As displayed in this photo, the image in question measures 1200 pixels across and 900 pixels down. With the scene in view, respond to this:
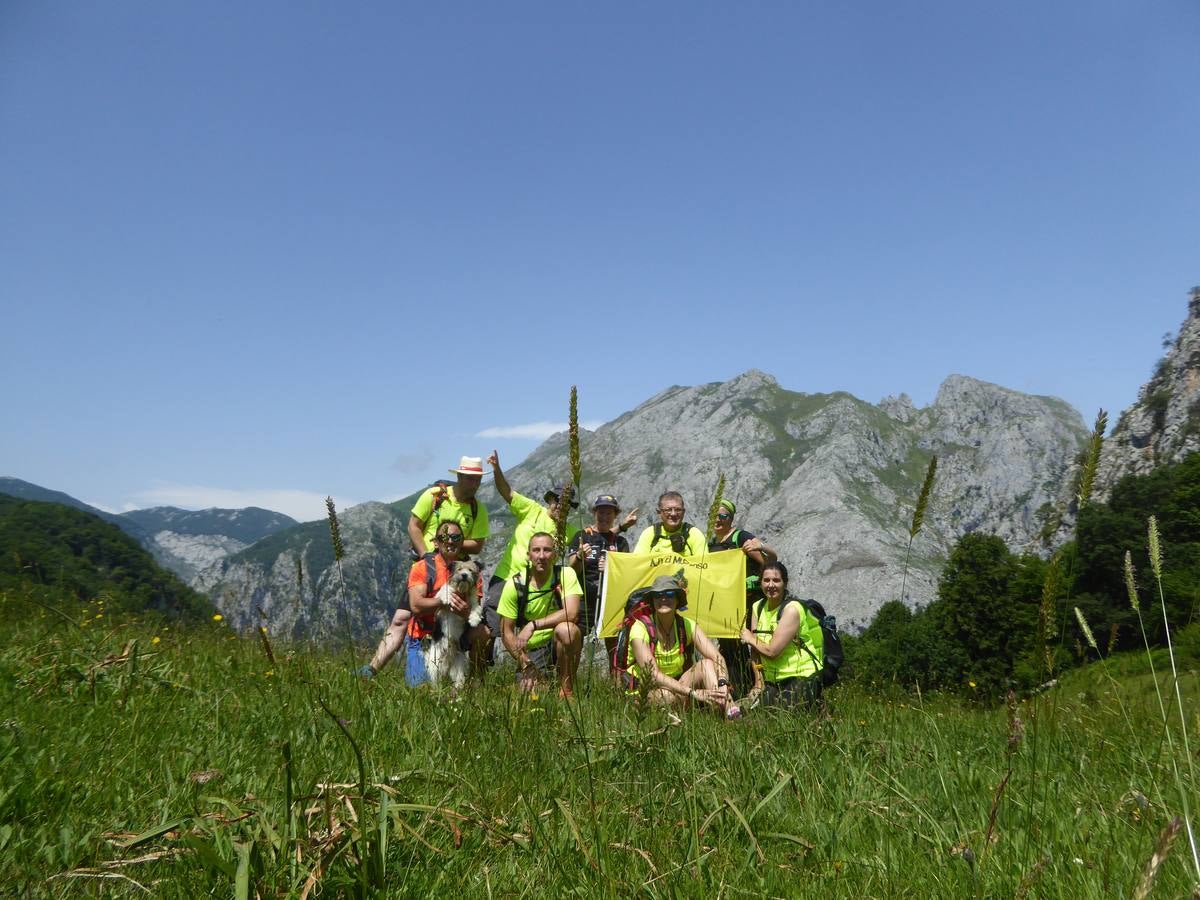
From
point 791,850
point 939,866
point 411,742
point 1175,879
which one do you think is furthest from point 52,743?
point 1175,879

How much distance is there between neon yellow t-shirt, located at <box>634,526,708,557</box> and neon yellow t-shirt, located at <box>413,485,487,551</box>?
2.14 m

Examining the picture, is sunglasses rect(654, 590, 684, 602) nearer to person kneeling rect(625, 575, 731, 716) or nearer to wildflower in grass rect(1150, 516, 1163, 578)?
person kneeling rect(625, 575, 731, 716)

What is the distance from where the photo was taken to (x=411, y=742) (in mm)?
3117

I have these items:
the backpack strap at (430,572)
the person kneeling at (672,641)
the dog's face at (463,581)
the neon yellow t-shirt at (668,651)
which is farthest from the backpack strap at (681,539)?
the backpack strap at (430,572)

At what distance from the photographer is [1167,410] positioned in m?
122

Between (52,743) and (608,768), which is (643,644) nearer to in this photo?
(608,768)

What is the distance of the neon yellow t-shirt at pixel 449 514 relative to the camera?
9.05 m

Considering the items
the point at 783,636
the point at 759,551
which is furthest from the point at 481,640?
the point at 759,551

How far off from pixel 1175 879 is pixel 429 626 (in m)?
6.50

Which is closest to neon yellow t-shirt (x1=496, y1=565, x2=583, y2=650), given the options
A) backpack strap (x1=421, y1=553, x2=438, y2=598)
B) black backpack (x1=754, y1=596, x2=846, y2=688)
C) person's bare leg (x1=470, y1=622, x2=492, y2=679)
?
person's bare leg (x1=470, y1=622, x2=492, y2=679)

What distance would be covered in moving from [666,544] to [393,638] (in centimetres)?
342

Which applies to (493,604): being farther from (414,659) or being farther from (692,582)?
(692,582)

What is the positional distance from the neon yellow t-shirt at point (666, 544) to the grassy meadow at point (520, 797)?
167 inches

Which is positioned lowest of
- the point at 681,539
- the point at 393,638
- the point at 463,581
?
the point at 393,638
